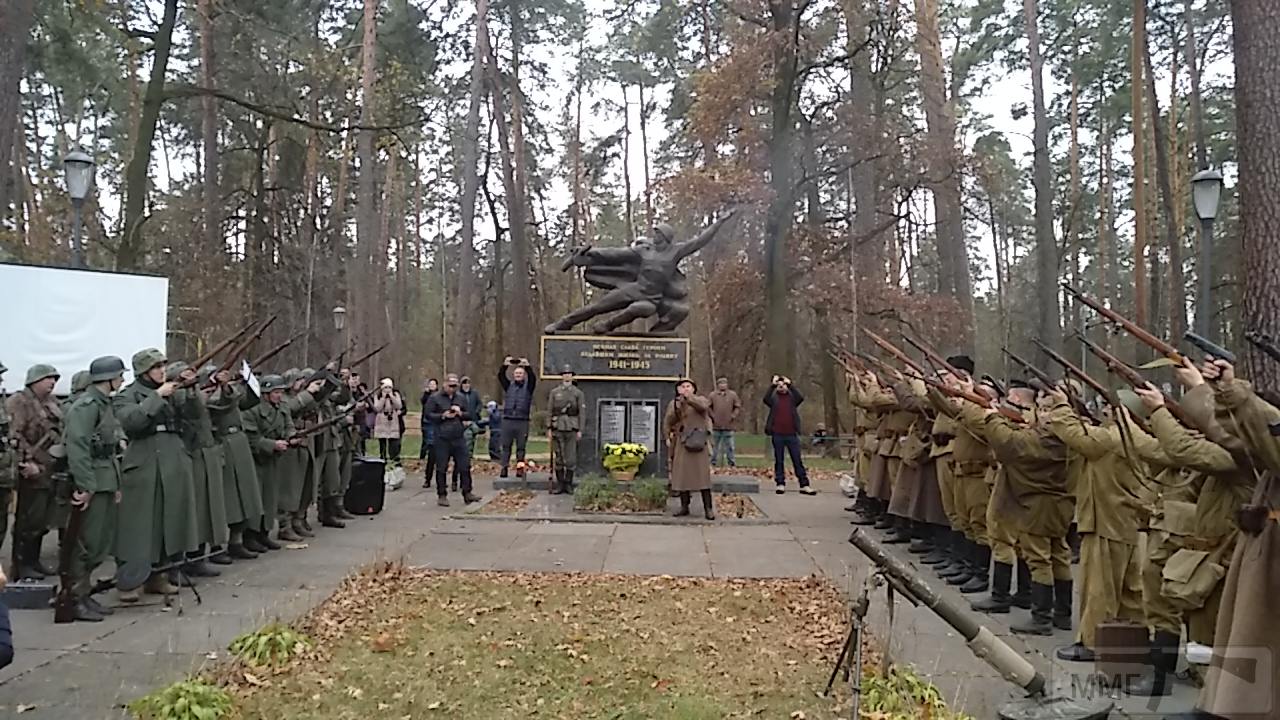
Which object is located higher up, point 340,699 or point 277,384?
point 277,384

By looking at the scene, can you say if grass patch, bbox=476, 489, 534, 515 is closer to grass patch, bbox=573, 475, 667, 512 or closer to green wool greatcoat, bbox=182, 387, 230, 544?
grass patch, bbox=573, 475, 667, 512

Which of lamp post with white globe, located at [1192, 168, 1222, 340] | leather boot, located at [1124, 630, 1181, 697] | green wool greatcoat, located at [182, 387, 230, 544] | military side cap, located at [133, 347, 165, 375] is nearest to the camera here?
leather boot, located at [1124, 630, 1181, 697]

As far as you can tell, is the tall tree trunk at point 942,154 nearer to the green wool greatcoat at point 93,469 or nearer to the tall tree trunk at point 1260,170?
the tall tree trunk at point 1260,170

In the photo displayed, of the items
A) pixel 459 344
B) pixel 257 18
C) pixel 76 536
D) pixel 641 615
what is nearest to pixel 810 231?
pixel 459 344

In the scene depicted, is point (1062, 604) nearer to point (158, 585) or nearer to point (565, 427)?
point (158, 585)

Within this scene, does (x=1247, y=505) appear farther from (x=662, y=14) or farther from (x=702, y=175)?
(x=662, y=14)

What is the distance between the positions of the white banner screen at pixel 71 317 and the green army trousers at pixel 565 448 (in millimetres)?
5214

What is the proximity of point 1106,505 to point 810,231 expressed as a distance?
1810cm

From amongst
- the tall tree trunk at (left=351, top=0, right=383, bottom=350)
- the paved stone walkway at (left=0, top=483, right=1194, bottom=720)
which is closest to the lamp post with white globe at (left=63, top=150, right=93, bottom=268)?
the paved stone walkway at (left=0, top=483, right=1194, bottom=720)

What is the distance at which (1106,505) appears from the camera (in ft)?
19.1

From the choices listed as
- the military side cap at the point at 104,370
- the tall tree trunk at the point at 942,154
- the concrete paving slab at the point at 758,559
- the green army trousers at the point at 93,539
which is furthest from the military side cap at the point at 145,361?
the tall tree trunk at the point at 942,154

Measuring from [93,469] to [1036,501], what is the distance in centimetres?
638

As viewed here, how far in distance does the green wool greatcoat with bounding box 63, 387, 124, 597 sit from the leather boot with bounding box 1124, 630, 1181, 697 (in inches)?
254

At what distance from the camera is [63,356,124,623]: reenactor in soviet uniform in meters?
6.61
